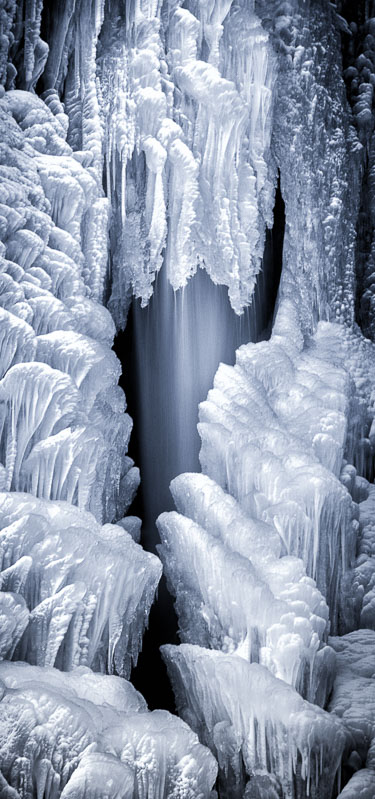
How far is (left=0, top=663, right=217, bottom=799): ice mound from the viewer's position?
1.92m

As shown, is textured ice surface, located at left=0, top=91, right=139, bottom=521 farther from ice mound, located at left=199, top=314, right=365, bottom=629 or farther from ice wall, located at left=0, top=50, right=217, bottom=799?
ice mound, located at left=199, top=314, right=365, bottom=629

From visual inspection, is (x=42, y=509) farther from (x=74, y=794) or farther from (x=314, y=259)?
(x=314, y=259)

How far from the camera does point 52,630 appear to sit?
94.0 inches

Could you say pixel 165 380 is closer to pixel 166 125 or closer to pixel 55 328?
pixel 55 328

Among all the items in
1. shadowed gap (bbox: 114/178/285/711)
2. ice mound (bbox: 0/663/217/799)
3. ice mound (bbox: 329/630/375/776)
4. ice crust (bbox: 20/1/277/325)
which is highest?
ice crust (bbox: 20/1/277/325)

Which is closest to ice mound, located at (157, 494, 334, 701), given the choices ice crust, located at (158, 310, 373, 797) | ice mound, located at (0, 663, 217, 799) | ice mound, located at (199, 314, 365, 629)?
ice crust, located at (158, 310, 373, 797)

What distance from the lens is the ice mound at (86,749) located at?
1.92 m

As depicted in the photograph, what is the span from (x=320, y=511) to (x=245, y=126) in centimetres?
166

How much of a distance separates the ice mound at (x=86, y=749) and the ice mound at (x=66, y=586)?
18cm

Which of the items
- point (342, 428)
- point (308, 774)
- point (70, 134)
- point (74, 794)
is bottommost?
point (308, 774)

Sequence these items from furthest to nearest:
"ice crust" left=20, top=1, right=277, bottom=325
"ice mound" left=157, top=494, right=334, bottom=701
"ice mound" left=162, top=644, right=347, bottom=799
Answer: "ice crust" left=20, top=1, right=277, bottom=325, "ice mound" left=157, top=494, right=334, bottom=701, "ice mound" left=162, top=644, right=347, bottom=799

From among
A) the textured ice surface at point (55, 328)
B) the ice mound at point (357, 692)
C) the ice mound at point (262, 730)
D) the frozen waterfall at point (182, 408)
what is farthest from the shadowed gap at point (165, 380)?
the ice mound at point (262, 730)

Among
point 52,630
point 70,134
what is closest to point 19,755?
point 52,630

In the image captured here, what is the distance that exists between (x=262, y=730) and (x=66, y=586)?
0.69 meters
